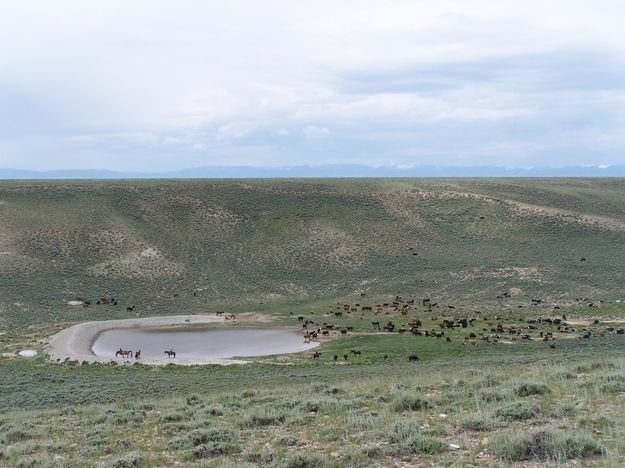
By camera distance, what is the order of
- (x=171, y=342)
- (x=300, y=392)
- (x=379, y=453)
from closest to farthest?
A: (x=379, y=453) < (x=300, y=392) < (x=171, y=342)

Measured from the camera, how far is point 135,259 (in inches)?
2650

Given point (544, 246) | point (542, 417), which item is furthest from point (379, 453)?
point (544, 246)

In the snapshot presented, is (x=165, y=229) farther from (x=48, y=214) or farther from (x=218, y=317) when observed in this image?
(x=218, y=317)

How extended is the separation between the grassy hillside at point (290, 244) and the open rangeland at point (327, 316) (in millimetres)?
326

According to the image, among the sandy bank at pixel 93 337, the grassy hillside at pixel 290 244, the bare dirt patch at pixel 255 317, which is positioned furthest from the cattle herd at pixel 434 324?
the grassy hillside at pixel 290 244

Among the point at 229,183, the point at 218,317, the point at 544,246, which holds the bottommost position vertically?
the point at 218,317

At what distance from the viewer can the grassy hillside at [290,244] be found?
59.8 m

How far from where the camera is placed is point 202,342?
1729 inches

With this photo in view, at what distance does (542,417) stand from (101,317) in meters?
47.5

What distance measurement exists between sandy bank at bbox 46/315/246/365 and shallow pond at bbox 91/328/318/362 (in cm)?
89

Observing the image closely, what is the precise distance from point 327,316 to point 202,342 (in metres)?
13.5

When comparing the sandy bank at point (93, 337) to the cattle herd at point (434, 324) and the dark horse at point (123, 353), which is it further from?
the cattle herd at point (434, 324)

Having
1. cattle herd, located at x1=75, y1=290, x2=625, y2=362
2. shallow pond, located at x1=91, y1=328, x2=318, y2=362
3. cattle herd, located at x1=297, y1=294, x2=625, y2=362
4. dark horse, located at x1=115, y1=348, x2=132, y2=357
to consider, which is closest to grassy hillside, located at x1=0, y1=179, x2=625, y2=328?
cattle herd, located at x1=75, y1=290, x2=625, y2=362

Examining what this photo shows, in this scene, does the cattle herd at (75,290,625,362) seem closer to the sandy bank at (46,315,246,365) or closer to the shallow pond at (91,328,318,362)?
the shallow pond at (91,328,318,362)
